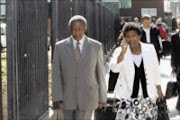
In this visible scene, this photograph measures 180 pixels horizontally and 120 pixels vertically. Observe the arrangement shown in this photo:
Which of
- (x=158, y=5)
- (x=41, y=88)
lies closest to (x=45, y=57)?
(x=41, y=88)

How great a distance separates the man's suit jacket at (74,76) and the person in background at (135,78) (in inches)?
10.8

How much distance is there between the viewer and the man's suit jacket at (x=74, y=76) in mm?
4504

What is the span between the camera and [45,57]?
5855 millimetres

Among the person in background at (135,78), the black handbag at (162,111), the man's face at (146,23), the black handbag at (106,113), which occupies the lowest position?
the black handbag at (106,113)

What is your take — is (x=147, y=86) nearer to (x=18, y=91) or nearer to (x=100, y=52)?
(x=100, y=52)

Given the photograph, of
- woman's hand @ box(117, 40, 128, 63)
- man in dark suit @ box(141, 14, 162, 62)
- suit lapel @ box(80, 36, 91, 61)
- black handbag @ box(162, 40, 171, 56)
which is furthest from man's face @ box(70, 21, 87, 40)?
black handbag @ box(162, 40, 171, 56)

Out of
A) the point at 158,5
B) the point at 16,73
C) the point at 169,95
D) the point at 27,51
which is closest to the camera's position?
the point at 16,73

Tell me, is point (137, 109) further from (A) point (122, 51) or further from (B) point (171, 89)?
(B) point (171, 89)

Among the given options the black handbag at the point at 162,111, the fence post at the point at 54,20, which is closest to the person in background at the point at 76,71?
the black handbag at the point at 162,111

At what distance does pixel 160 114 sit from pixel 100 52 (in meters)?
0.95

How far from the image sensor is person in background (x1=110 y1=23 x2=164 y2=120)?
4.56m

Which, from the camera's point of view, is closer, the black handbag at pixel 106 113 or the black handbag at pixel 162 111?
the black handbag at pixel 162 111

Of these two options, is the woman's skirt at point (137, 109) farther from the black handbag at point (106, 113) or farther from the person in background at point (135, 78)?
the black handbag at point (106, 113)

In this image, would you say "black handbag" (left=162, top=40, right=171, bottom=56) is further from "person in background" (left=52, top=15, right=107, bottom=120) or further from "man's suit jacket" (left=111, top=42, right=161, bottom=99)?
"person in background" (left=52, top=15, right=107, bottom=120)
